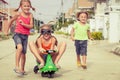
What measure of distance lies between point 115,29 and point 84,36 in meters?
17.8

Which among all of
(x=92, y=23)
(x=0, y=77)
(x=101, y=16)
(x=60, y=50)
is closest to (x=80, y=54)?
(x=60, y=50)

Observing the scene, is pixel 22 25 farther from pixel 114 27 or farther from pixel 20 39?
pixel 114 27

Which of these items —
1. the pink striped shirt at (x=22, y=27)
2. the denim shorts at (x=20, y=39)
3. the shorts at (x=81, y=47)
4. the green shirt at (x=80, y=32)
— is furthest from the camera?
the green shirt at (x=80, y=32)

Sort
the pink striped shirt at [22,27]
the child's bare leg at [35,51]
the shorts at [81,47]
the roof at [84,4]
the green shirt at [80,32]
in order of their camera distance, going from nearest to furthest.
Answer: the child's bare leg at [35,51], the pink striped shirt at [22,27], the shorts at [81,47], the green shirt at [80,32], the roof at [84,4]

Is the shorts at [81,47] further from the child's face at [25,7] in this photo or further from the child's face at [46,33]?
the child's face at [25,7]

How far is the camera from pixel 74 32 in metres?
11.9

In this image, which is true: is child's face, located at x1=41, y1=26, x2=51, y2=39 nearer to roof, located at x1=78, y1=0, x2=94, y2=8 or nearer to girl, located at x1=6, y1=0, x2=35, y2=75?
girl, located at x1=6, y1=0, x2=35, y2=75

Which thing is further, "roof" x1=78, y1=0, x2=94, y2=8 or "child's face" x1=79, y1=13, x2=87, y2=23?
"roof" x1=78, y1=0, x2=94, y2=8

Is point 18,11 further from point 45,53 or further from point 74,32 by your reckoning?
point 74,32

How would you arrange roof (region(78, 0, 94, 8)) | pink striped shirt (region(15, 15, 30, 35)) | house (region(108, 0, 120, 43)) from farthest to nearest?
roof (region(78, 0, 94, 8)), house (region(108, 0, 120, 43)), pink striped shirt (region(15, 15, 30, 35))

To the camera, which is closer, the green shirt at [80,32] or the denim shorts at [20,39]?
the denim shorts at [20,39]

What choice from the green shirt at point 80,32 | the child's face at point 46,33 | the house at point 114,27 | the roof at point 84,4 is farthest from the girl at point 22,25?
the roof at point 84,4

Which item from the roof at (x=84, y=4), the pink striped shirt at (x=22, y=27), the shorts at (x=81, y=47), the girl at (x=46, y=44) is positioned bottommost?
the shorts at (x=81, y=47)

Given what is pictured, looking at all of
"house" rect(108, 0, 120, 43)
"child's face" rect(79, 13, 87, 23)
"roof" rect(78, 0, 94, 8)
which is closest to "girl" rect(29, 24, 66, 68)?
"child's face" rect(79, 13, 87, 23)
